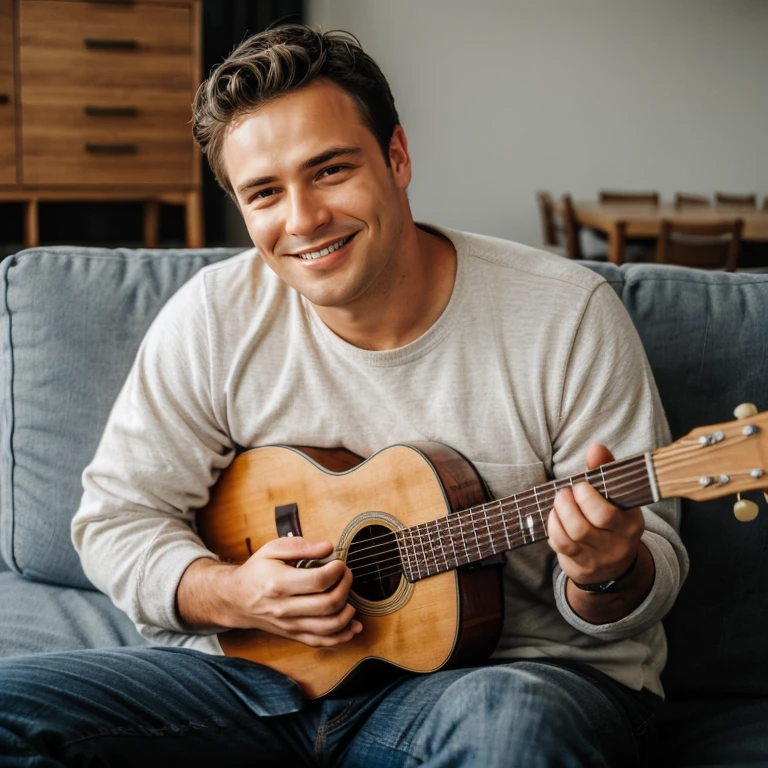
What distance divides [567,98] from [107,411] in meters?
4.83

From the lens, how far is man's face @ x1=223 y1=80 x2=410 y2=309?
1385 mm

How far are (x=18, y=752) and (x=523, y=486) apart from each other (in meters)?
0.70

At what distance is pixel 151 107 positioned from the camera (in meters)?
4.43

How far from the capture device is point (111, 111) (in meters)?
4.38

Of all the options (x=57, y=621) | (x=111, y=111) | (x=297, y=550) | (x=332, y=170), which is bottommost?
(x=57, y=621)

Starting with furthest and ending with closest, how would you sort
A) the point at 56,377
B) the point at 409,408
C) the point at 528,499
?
1. the point at 56,377
2. the point at 409,408
3. the point at 528,499

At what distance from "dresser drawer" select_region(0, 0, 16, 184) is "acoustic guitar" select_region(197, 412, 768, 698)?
327 cm

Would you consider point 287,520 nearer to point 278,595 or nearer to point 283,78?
point 278,595

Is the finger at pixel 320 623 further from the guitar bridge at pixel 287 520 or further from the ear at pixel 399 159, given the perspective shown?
the ear at pixel 399 159

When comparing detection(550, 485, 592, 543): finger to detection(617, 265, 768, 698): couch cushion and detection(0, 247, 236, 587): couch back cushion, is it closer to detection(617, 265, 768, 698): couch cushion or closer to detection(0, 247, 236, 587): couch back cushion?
detection(617, 265, 768, 698): couch cushion

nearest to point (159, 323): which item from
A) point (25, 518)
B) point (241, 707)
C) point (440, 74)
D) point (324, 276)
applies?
point (324, 276)

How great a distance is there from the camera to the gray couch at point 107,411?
1.52 metres

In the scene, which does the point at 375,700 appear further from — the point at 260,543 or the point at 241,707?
the point at 260,543

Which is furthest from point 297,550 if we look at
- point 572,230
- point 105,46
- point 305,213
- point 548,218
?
point 548,218
